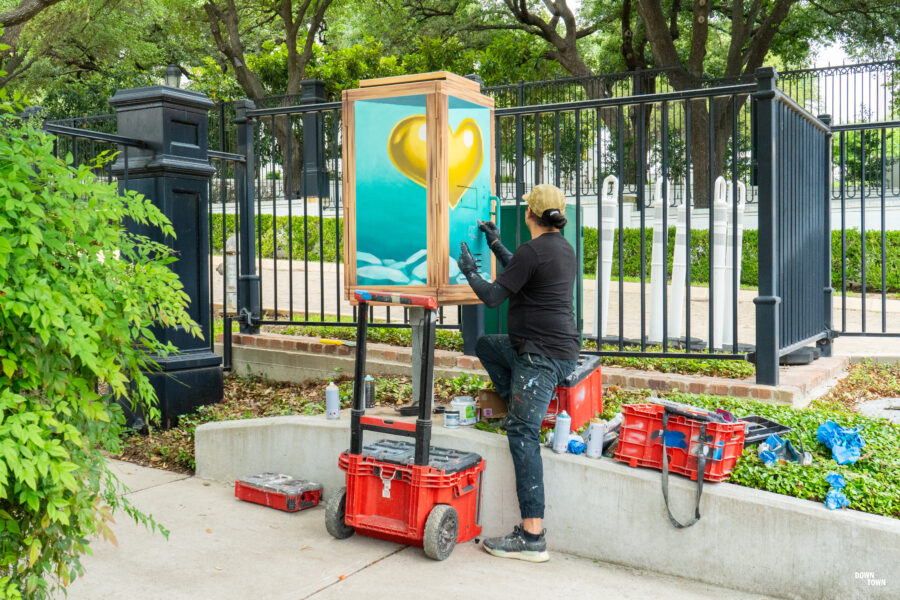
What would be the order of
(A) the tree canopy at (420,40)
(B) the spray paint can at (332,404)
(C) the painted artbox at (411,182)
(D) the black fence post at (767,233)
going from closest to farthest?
1. (C) the painted artbox at (411,182)
2. (B) the spray paint can at (332,404)
3. (D) the black fence post at (767,233)
4. (A) the tree canopy at (420,40)

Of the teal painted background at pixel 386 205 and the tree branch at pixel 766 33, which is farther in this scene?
the tree branch at pixel 766 33

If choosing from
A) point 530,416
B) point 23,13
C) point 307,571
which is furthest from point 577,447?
point 23,13

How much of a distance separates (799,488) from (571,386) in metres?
1.26

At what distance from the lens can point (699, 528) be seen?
378 centimetres

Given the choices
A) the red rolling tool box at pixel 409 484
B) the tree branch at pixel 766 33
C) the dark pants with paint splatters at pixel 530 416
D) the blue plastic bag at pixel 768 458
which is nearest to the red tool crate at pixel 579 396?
the dark pants with paint splatters at pixel 530 416

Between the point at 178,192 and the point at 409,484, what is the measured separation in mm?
3195

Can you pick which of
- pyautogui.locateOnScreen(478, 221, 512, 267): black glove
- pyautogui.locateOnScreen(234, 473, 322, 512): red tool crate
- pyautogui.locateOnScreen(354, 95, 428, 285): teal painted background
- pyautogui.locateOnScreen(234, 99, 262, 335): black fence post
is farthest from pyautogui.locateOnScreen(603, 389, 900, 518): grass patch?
pyautogui.locateOnScreen(234, 99, 262, 335): black fence post

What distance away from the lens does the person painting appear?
4.06 m

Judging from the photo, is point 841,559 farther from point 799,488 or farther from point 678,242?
point 678,242

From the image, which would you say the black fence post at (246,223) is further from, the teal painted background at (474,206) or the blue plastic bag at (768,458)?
the blue plastic bag at (768,458)

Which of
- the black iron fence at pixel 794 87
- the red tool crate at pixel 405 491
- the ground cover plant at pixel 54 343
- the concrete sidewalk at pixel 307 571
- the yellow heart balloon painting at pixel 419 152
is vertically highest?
the black iron fence at pixel 794 87

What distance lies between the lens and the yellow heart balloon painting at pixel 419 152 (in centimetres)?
463

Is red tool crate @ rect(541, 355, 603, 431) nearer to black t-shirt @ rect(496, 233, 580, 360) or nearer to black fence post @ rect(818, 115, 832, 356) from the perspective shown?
black t-shirt @ rect(496, 233, 580, 360)

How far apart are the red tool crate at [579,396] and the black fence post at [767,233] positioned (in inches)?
48.1
